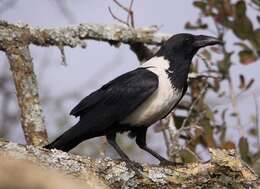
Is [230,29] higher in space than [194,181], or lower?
higher

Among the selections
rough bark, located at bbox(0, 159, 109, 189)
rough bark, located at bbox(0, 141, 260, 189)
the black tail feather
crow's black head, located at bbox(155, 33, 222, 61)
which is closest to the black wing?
the black tail feather

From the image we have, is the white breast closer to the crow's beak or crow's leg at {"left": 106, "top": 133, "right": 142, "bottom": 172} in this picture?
crow's leg at {"left": 106, "top": 133, "right": 142, "bottom": 172}

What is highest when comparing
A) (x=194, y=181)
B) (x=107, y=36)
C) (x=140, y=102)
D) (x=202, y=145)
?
(x=107, y=36)

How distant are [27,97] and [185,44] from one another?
1.28 m

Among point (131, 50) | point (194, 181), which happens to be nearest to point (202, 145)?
point (131, 50)

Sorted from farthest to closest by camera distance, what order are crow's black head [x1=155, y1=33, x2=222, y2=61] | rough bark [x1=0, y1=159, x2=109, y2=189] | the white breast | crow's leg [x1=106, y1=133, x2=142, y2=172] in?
1. crow's black head [x1=155, y1=33, x2=222, y2=61]
2. the white breast
3. crow's leg [x1=106, y1=133, x2=142, y2=172]
4. rough bark [x1=0, y1=159, x2=109, y2=189]

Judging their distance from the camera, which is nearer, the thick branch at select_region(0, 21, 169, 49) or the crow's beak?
the thick branch at select_region(0, 21, 169, 49)

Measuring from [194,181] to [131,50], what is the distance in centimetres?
191

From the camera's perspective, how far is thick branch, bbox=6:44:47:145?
3307 millimetres

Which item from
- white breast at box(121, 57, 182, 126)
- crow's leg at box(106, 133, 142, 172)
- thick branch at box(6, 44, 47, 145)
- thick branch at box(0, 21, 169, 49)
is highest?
thick branch at box(0, 21, 169, 49)

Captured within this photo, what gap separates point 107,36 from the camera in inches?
157

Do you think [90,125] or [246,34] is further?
[246,34]

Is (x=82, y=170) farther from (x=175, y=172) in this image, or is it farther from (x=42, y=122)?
(x=42, y=122)

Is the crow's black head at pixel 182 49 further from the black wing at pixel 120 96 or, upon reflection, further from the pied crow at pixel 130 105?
the black wing at pixel 120 96
